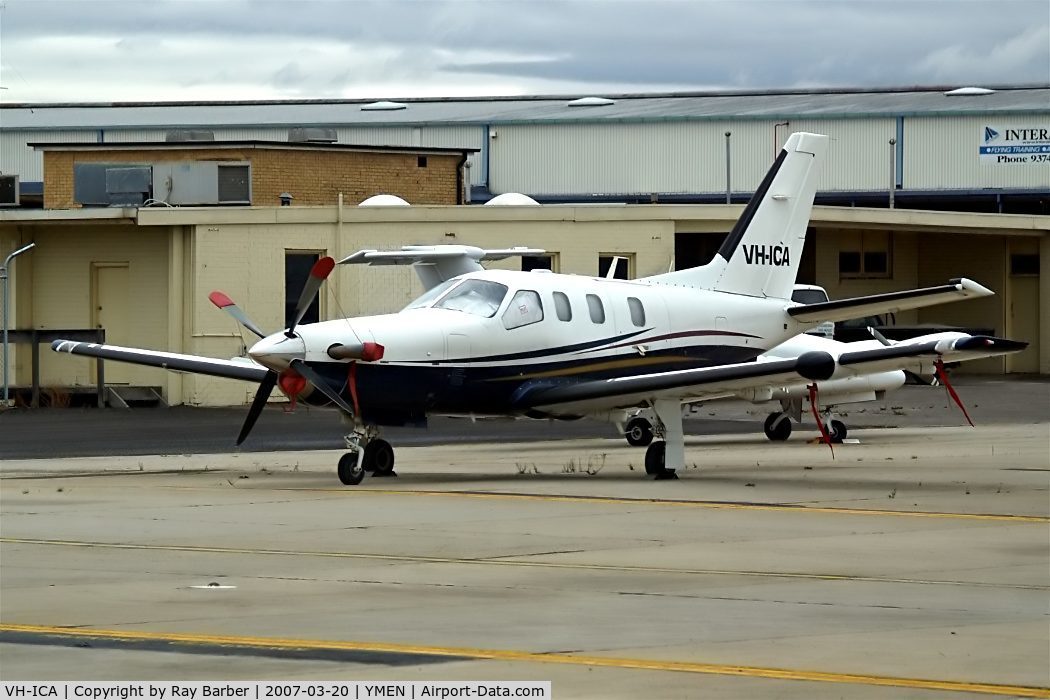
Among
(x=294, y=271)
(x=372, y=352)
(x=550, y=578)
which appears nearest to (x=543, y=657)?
(x=550, y=578)

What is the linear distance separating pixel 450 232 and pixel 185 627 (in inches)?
965

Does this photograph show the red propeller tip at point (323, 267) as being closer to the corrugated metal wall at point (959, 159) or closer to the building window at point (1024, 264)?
the building window at point (1024, 264)

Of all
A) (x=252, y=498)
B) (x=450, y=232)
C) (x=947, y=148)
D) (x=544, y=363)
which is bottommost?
(x=252, y=498)

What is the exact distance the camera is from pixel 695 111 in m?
53.4

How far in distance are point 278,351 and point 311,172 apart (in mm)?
22653

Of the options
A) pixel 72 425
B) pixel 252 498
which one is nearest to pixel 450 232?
pixel 72 425

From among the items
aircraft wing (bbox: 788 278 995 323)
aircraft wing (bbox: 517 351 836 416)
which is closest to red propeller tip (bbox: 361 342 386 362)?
aircraft wing (bbox: 517 351 836 416)

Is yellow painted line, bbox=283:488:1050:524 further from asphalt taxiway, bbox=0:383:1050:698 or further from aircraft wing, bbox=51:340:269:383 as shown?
aircraft wing, bbox=51:340:269:383

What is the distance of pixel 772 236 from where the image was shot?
22.0 m

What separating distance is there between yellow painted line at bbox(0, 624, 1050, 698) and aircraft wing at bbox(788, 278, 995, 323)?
29.9 ft

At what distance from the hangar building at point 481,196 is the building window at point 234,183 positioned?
0.05 meters

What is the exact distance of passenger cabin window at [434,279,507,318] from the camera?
17797 millimetres

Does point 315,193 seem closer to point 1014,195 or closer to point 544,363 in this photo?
point 544,363

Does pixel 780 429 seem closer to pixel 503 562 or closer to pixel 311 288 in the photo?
pixel 311 288
